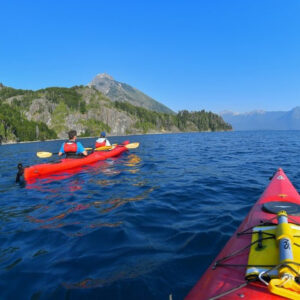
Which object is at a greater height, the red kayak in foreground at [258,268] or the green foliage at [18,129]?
the green foliage at [18,129]

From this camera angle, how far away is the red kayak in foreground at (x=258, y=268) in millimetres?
2145

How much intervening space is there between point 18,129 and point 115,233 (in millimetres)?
114743

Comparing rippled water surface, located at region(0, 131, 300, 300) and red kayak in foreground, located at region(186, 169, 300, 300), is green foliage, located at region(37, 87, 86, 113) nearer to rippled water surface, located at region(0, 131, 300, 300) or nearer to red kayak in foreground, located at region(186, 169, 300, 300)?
rippled water surface, located at region(0, 131, 300, 300)

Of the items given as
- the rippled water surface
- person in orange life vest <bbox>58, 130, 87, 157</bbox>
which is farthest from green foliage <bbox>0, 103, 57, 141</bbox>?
the rippled water surface

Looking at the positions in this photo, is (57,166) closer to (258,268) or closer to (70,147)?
(70,147)

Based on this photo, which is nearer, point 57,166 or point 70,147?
point 57,166

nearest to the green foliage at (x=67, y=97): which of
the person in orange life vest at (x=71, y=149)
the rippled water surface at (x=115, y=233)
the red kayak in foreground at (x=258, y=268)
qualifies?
the person in orange life vest at (x=71, y=149)

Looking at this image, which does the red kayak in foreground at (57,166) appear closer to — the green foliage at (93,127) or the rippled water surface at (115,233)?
the rippled water surface at (115,233)

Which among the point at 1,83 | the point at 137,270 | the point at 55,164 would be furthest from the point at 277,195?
the point at 1,83

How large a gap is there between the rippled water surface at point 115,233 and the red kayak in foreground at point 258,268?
0.76 meters

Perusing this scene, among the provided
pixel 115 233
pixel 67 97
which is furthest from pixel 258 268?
pixel 67 97

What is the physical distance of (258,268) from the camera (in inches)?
97.6

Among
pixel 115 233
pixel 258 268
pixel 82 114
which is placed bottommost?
pixel 115 233

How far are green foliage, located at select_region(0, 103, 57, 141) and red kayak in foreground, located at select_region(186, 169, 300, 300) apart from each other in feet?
362
